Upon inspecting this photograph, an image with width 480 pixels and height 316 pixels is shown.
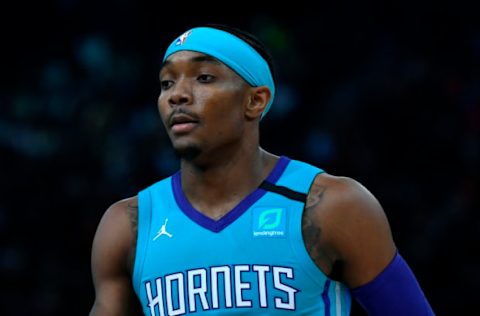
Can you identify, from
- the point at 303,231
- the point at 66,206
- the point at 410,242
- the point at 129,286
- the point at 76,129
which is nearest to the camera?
the point at 303,231

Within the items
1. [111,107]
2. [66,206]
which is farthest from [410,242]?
[111,107]

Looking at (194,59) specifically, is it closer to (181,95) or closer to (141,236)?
(181,95)

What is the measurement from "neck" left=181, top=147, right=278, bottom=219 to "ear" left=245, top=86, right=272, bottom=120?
0.15 m

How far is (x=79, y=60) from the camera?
11.3 meters

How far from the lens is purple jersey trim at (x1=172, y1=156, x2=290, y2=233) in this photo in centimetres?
381

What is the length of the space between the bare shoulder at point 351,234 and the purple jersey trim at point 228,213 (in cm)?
22

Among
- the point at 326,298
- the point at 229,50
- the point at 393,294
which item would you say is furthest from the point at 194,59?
the point at 393,294

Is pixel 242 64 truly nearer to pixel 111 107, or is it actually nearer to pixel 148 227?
pixel 148 227

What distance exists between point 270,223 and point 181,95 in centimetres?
58

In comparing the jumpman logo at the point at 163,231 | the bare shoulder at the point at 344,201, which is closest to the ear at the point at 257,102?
the bare shoulder at the point at 344,201

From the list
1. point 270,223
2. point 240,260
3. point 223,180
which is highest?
point 223,180

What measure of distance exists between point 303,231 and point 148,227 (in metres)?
0.62

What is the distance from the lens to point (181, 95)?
3746 mm

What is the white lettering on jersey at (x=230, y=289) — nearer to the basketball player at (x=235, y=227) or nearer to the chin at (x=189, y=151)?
the basketball player at (x=235, y=227)
